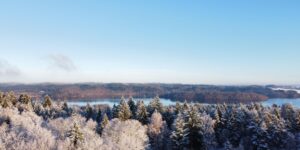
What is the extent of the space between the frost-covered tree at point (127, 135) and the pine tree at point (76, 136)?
361 inches

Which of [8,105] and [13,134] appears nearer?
[13,134]

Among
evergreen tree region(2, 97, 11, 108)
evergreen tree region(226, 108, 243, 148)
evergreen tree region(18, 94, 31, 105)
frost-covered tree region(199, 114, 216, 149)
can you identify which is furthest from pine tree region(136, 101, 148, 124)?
evergreen tree region(18, 94, 31, 105)

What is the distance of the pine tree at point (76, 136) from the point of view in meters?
52.3

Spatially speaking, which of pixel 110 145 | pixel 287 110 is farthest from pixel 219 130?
pixel 110 145

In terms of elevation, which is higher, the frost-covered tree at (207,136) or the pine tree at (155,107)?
the pine tree at (155,107)

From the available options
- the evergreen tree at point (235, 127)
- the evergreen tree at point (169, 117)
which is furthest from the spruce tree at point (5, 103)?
the evergreen tree at point (235, 127)

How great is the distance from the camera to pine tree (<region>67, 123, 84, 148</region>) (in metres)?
52.3

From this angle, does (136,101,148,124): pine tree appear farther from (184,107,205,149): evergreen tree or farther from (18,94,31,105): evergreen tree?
(18,94,31,105): evergreen tree

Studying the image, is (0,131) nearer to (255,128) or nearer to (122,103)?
(122,103)

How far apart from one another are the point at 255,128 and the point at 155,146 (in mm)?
20627

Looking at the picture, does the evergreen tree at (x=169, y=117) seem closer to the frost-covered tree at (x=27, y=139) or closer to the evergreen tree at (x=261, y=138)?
the evergreen tree at (x=261, y=138)

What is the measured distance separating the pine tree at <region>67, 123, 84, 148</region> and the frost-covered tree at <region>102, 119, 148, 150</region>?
918cm

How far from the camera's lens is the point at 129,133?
2717 inches

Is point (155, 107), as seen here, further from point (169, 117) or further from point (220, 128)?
point (220, 128)
